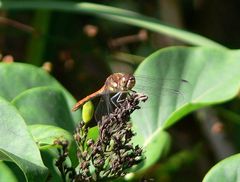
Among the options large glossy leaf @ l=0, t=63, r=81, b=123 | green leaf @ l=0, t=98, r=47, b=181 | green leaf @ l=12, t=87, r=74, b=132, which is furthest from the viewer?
large glossy leaf @ l=0, t=63, r=81, b=123

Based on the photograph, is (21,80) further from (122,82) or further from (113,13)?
(113,13)

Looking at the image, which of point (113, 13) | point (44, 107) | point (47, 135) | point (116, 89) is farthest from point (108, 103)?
point (113, 13)

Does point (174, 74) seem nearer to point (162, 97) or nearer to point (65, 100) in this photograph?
point (162, 97)

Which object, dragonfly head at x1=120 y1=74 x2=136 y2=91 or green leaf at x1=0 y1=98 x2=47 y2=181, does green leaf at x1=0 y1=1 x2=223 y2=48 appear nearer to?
dragonfly head at x1=120 y1=74 x2=136 y2=91

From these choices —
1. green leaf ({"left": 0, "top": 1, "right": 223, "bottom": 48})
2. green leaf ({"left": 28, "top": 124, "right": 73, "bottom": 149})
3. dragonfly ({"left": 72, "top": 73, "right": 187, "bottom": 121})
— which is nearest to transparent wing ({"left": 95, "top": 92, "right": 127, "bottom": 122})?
dragonfly ({"left": 72, "top": 73, "right": 187, "bottom": 121})

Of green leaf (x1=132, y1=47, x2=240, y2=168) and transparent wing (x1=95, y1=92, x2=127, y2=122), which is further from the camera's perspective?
green leaf (x1=132, y1=47, x2=240, y2=168)

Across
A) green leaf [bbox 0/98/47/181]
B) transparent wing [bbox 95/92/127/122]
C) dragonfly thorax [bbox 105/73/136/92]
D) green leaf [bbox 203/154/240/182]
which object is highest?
green leaf [bbox 0/98/47/181]

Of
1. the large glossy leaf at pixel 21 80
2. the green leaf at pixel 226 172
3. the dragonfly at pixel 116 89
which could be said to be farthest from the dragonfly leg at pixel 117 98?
the green leaf at pixel 226 172
